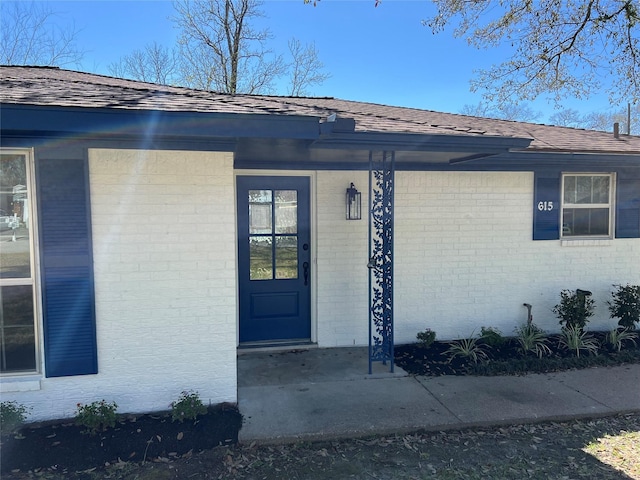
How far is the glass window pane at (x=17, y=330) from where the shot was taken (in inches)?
156

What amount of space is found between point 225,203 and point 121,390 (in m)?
1.92

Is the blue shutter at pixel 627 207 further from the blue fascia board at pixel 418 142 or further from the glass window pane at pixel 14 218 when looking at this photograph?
the glass window pane at pixel 14 218

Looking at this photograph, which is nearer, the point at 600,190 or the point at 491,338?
the point at 491,338

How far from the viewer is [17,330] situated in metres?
4.00

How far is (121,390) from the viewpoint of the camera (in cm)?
413

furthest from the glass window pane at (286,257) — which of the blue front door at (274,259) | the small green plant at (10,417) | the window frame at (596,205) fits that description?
the window frame at (596,205)

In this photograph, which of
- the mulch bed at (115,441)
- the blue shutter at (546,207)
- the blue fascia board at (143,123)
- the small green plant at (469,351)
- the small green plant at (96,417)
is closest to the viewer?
the blue fascia board at (143,123)

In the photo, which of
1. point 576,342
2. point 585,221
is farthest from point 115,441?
point 585,221

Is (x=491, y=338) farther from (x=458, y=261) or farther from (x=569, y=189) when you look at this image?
(x=569, y=189)

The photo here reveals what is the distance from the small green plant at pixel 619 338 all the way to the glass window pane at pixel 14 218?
6.81 meters

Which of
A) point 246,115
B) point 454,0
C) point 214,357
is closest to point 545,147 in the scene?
point 454,0

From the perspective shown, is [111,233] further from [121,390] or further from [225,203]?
[121,390]

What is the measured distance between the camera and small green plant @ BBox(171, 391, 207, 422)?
4020 millimetres

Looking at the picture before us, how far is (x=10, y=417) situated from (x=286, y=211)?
3.65m
